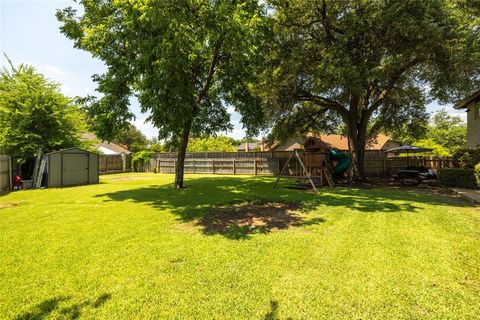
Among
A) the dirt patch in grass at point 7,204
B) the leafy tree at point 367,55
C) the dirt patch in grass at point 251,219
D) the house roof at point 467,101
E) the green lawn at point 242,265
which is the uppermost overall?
the leafy tree at point 367,55

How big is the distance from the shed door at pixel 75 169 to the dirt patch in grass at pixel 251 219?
36.4 ft

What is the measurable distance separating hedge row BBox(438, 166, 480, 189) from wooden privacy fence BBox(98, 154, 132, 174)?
25003mm

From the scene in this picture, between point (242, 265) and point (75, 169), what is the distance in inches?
565

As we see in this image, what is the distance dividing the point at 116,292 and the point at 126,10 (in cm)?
962

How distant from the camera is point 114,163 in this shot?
2520 centimetres

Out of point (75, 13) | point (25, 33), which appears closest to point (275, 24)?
point (75, 13)

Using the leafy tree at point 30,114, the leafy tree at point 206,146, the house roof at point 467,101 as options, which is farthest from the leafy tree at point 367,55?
the leafy tree at point 206,146

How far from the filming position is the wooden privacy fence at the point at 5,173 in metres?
12.3

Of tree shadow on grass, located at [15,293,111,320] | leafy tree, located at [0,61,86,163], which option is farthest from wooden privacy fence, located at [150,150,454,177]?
tree shadow on grass, located at [15,293,111,320]

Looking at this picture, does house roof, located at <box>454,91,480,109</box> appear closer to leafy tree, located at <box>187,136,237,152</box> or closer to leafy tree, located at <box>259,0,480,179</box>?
leafy tree, located at <box>259,0,480,179</box>

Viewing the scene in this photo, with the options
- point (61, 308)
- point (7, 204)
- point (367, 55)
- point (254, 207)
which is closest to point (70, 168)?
point (7, 204)

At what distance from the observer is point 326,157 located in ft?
43.5

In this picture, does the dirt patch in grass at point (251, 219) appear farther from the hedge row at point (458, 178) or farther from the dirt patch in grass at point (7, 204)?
the hedge row at point (458, 178)

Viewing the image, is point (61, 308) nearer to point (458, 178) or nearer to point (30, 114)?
point (458, 178)
